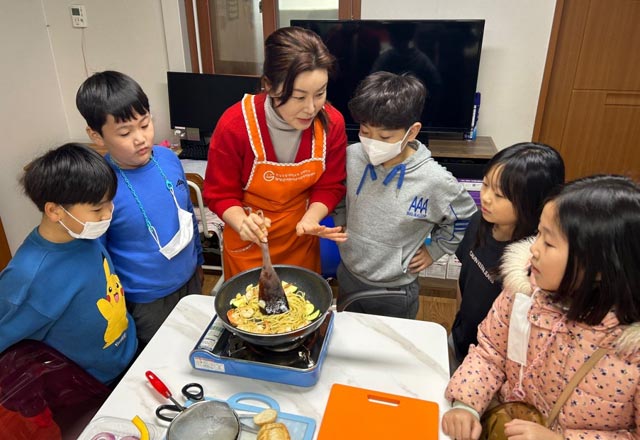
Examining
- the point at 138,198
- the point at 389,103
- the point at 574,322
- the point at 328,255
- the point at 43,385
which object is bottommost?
the point at 328,255

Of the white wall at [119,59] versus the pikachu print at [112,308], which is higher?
the white wall at [119,59]

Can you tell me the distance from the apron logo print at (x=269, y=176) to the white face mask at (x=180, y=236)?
0.31 m

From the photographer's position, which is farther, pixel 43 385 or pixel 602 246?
pixel 43 385

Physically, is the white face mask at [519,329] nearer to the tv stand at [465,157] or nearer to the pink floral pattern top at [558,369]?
the pink floral pattern top at [558,369]

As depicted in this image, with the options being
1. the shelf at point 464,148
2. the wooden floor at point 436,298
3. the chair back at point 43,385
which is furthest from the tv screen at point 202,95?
the chair back at point 43,385

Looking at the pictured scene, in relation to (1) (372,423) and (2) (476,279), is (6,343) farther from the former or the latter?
(2) (476,279)

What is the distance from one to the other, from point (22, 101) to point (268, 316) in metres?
2.70

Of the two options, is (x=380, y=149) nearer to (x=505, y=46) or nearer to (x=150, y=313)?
(x=150, y=313)

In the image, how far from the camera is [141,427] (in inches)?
39.4

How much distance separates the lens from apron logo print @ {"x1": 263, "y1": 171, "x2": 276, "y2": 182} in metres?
1.55

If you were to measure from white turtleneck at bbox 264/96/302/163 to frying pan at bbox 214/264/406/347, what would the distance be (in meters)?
0.41

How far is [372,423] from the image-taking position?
3.38ft

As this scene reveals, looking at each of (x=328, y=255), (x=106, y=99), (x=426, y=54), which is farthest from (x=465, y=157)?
(x=106, y=99)

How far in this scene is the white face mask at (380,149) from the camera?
1.41 metres
